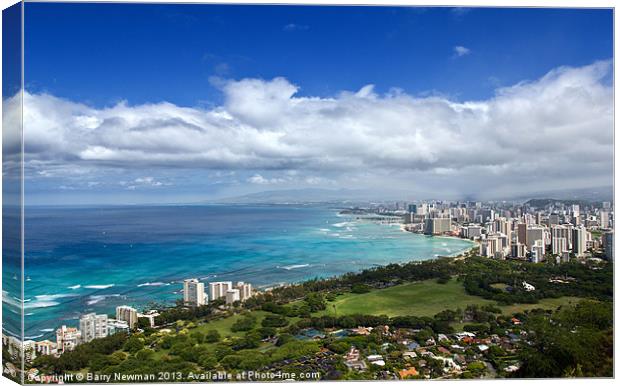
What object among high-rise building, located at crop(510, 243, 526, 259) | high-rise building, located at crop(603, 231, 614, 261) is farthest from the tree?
high-rise building, located at crop(603, 231, 614, 261)

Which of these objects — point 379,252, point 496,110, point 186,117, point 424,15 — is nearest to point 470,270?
point 379,252

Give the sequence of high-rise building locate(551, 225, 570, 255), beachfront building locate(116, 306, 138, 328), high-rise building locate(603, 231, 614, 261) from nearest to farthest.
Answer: beachfront building locate(116, 306, 138, 328) < high-rise building locate(603, 231, 614, 261) < high-rise building locate(551, 225, 570, 255)

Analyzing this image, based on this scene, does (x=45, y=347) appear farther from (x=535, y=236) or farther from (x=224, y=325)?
(x=535, y=236)

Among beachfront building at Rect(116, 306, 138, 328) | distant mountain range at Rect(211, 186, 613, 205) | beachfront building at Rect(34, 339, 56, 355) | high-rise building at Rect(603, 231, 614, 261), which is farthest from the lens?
distant mountain range at Rect(211, 186, 613, 205)

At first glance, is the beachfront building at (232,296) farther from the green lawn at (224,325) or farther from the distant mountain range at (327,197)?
the distant mountain range at (327,197)

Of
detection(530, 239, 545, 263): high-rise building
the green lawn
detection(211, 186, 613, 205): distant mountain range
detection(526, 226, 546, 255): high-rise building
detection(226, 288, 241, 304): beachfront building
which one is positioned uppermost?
detection(211, 186, 613, 205): distant mountain range

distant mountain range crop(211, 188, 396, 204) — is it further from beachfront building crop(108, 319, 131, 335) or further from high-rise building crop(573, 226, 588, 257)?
high-rise building crop(573, 226, 588, 257)

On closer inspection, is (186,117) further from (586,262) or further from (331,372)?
(586,262)

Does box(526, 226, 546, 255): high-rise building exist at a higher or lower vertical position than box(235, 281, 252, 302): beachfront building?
higher
